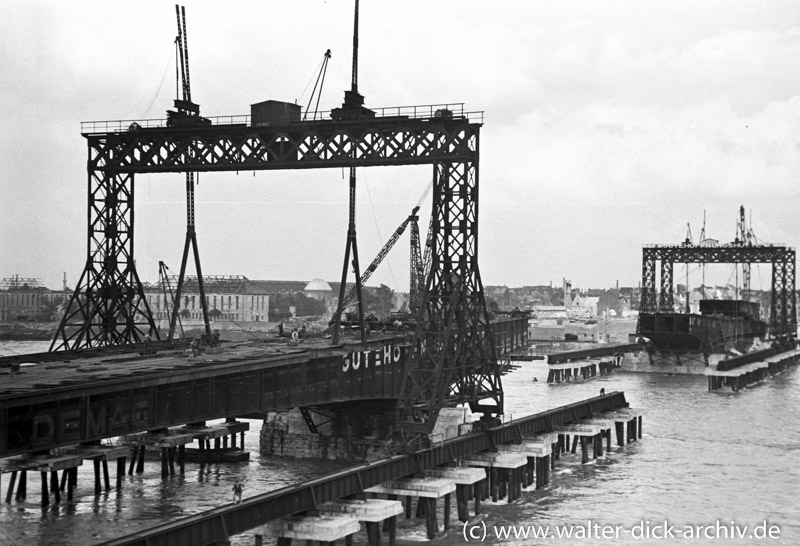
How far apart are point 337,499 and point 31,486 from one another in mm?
23156

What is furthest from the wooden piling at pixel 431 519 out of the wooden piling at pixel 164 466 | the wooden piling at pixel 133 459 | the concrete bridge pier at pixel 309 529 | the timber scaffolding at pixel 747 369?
the timber scaffolding at pixel 747 369

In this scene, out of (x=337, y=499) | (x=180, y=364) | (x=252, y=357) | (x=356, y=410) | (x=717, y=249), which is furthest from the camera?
(x=717, y=249)

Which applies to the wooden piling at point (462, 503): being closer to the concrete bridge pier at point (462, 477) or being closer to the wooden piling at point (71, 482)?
the concrete bridge pier at point (462, 477)

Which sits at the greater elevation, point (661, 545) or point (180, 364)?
point (180, 364)

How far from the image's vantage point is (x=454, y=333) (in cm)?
4988

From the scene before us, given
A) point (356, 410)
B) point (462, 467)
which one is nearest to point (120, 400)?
point (462, 467)

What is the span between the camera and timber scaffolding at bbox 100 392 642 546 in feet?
100

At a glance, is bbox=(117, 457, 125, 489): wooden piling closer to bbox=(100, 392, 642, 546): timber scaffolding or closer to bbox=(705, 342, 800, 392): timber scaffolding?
bbox=(100, 392, 642, 546): timber scaffolding

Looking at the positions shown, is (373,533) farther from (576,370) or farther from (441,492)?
(576,370)

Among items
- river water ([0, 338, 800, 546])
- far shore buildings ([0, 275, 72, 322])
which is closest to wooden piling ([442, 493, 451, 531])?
river water ([0, 338, 800, 546])

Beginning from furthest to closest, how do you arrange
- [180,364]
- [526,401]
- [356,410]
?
[526,401] → [356,410] → [180,364]

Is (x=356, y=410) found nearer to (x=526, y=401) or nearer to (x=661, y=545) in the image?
(x=661, y=545)

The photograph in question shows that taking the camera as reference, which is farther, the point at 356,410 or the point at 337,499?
the point at 356,410

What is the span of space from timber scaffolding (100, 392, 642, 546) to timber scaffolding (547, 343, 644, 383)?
65935mm
